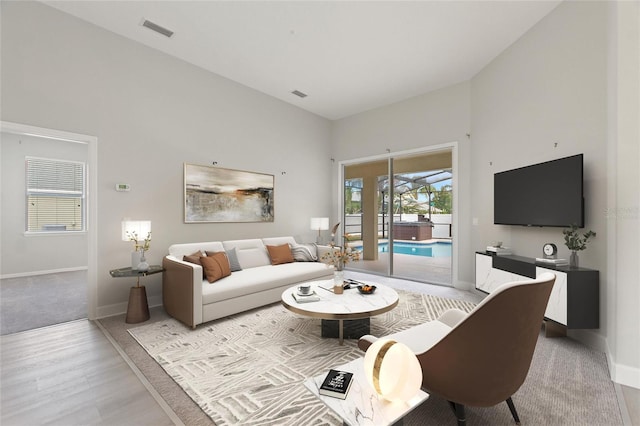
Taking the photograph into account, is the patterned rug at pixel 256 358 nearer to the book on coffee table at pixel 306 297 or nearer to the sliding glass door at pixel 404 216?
the book on coffee table at pixel 306 297

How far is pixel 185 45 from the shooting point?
3.85 metres

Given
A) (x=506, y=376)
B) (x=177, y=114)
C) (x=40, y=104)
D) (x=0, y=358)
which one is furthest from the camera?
(x=177, y=114)

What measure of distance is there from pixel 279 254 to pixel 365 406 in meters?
3.60

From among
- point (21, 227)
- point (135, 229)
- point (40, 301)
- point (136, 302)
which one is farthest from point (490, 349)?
point (21, 227)

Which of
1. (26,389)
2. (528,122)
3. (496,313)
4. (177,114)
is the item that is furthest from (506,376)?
(177,114)

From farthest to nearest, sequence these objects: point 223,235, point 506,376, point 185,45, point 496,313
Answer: point 223,235 → point 185,45 → point 506,376 → point 496,313

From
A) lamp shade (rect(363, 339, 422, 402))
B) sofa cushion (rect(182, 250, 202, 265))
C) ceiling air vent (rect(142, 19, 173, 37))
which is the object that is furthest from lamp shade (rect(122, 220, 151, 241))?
lamp shade (rect(363, 339, 422, 402))

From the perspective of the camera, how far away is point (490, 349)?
1.37 m

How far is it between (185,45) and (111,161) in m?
1.88

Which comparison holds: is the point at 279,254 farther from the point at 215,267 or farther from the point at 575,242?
the point at 575,242

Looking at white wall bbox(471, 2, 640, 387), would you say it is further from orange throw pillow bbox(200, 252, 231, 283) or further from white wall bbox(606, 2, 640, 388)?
orange throw pillow bbox(200, 252, 231, 283)

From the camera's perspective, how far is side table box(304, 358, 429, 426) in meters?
1.14

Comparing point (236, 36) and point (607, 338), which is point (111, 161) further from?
point (607, 338)

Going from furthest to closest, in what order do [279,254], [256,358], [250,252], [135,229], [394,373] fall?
[279,254], [250,252], [135,229], [256,358], [394,373]
